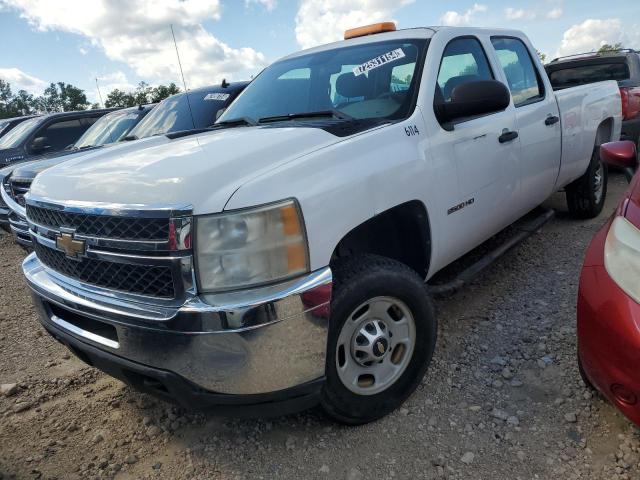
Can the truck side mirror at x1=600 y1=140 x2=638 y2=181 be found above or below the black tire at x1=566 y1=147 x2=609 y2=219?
above

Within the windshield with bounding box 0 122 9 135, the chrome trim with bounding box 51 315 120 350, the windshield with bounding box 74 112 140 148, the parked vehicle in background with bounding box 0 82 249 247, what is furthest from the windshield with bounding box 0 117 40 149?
the chrome trim with bounding box 51 315 120 350

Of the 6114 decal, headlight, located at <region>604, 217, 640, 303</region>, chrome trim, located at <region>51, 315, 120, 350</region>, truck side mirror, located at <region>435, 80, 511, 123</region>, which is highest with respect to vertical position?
truck side mirror, located at <region>435, 80, 511, 123</region>

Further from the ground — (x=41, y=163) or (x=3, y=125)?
(x=3, y=125)

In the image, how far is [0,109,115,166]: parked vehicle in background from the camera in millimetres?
8148

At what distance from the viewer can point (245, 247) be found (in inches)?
72.9

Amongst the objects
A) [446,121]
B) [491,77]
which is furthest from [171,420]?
[491,77]

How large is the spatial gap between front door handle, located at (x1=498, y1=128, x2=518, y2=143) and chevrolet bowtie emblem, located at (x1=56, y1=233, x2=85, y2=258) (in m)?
2.51

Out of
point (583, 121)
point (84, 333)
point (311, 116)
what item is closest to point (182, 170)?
point (84, 333)

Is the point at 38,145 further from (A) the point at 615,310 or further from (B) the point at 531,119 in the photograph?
(A) the point at 615,310

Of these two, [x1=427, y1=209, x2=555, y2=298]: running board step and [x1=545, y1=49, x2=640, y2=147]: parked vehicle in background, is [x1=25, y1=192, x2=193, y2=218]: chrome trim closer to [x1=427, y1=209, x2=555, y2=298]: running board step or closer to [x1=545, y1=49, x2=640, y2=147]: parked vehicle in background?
[x1=427, y1=209, x2=555, y2=298]: running board step

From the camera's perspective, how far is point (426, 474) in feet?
6.96

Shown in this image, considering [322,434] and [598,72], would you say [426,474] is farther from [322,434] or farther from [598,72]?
[598,72]

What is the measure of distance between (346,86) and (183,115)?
10.6 ft

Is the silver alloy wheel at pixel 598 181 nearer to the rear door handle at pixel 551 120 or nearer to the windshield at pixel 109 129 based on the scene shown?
the rear door handle at pixel 551 120
